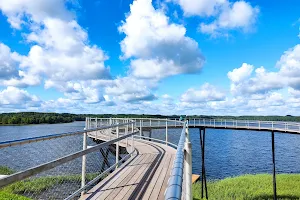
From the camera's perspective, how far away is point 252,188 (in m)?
19.0

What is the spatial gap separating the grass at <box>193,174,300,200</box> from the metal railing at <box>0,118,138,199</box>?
24.5 feet

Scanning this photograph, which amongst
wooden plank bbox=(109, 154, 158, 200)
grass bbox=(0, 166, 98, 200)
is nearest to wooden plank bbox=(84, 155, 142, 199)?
wooden plank bbox=(109, 154, 158, 200)

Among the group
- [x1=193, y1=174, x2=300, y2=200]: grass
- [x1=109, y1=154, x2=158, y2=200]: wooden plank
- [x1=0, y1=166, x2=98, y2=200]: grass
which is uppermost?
[x1=109, y1=154, x2=158, y2=200]: wooden plank

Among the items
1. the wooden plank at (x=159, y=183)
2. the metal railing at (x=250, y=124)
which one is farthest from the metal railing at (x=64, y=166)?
the metal railing at (x=250, y=124)

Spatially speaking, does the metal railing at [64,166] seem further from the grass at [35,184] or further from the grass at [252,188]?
the grass at [252,188]

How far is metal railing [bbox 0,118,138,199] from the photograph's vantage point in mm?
2666

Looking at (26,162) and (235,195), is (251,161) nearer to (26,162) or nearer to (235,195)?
(235,195)

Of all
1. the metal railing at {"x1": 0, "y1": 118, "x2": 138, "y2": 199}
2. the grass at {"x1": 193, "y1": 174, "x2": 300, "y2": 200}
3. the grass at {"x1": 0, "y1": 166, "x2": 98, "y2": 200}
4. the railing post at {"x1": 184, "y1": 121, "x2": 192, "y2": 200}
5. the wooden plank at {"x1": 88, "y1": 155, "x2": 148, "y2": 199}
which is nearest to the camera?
the railing post at {"x1": 184, "y1": 121, "x2": 192, "y2": 200}

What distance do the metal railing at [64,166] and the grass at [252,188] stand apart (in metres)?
7.47

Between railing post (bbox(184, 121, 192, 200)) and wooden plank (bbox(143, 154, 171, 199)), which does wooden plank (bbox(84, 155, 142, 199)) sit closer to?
wooden plank (bbox(143, 154, 171, 199))

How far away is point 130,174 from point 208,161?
27.7 metres

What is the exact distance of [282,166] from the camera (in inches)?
1171

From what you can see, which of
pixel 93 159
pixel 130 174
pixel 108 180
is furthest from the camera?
pixel 93 159

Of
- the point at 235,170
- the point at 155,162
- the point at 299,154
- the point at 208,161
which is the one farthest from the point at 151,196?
the point at 299,154
